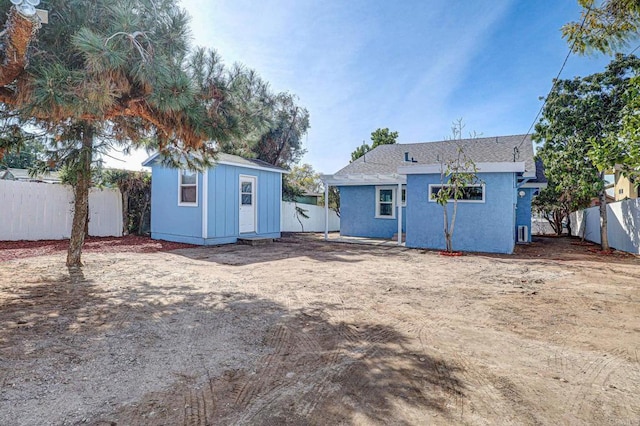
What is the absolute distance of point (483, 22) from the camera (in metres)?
9.38

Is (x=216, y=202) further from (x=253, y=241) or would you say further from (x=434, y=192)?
(x=434, y=192)

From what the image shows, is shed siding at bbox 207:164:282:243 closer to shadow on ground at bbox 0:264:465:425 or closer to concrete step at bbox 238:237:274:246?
concrete step at bbox 238:237:274:246

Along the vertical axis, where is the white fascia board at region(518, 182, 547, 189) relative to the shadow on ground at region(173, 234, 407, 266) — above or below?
above

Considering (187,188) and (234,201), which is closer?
(187,188)

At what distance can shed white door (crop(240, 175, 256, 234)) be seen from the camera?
39.7 ft

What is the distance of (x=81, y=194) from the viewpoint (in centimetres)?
663

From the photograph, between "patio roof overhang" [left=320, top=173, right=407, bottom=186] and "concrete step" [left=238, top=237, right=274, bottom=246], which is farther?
"patio roof overhang" [left=320, top=173, right=407, bottom=186]

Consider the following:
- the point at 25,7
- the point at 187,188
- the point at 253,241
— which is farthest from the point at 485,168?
the point at 25,7

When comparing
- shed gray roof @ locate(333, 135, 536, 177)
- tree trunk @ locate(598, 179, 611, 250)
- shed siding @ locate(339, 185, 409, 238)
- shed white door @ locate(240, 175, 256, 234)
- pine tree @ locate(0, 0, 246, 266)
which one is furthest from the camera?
shed siding @ locate(339, 185, 409, 238)

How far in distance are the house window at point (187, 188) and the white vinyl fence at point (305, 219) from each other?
6.13 meters

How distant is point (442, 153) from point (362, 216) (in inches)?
161

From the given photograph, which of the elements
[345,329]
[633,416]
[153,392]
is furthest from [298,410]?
[633,416]

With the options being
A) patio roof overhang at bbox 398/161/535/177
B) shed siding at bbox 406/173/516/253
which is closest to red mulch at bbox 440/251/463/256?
shed siding at bbox 406/173/516/253

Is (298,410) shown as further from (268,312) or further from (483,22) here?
(483,22)
